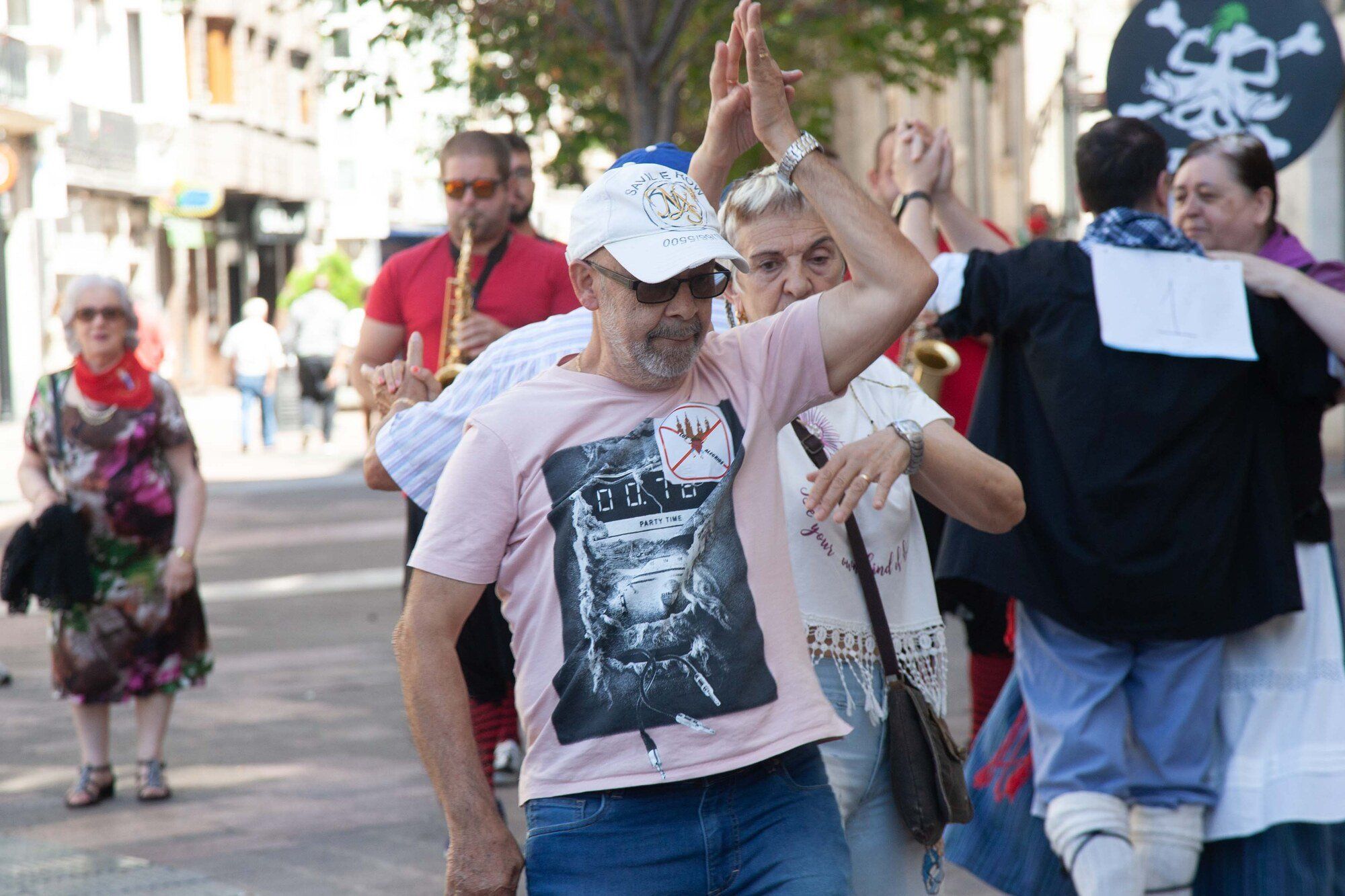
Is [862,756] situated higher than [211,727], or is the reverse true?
[862,756]

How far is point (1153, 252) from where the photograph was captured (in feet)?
13.3

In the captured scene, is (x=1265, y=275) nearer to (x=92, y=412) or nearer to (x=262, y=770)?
(x=92, y=412)

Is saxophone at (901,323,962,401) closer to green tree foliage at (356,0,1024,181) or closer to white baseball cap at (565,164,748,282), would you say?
white baseball cap at (565,164,748,282)

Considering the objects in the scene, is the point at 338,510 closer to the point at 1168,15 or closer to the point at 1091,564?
the point at 1168,15

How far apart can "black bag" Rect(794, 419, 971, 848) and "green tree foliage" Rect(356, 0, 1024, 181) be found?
751 centimetres

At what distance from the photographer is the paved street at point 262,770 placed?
212 inches

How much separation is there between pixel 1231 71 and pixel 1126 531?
2.16 m

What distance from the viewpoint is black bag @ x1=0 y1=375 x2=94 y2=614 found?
607 cm

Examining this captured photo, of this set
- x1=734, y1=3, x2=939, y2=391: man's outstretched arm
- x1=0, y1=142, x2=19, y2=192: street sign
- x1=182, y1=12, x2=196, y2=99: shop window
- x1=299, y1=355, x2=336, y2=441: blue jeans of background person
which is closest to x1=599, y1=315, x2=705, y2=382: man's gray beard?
x1=734, y1=3, x2=939, y2=391: man's outstretched arm

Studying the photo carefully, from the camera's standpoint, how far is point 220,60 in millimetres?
38625

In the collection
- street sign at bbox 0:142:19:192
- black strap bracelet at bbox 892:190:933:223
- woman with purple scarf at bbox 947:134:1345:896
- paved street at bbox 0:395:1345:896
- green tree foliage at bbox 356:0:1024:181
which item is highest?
street sign at bbox 0:142:19:192

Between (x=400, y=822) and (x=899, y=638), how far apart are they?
314 centimetres

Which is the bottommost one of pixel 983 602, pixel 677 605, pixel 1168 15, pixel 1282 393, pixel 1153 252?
pixel 983 602

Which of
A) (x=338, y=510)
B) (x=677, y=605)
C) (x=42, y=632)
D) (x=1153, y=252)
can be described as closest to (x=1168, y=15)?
(x=1153, y=252)
